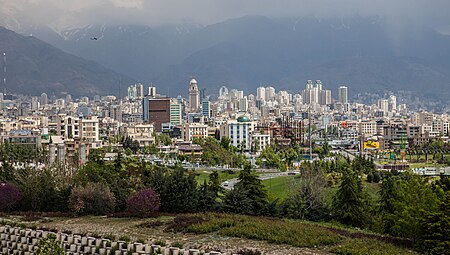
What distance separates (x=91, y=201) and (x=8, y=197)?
2.04 m

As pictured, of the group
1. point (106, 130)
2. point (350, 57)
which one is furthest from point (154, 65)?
point (106, 130)

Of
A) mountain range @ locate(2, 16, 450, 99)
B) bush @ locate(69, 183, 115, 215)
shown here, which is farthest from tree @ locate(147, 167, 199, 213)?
mountain range @ locate(2, 16, 450, 99)

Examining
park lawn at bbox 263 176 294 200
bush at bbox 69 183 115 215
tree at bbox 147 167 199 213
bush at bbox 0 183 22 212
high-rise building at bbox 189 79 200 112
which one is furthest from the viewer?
high-rise building at bbox 189 79 200 112

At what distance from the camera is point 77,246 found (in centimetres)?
1066

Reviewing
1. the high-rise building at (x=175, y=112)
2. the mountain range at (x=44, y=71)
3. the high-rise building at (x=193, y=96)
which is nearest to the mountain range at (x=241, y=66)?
the mountain range at (x=44, y=71)

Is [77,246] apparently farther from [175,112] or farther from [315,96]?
[315,96]

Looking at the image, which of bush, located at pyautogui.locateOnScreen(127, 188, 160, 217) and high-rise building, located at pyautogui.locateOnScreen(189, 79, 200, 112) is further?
high-rise building, located at pyautogui.locateOnScreen(189, 79, 200, 112)

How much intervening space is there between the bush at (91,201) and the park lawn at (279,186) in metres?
6.35

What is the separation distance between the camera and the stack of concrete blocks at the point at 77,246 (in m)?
9.82

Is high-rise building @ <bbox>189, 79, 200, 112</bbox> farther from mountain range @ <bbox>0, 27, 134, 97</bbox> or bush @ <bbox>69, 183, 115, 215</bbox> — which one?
bush @ <bbox>69, 183, 115, 215</bbox>

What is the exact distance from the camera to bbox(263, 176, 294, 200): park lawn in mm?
20891

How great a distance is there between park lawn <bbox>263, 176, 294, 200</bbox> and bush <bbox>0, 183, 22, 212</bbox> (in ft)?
24.0

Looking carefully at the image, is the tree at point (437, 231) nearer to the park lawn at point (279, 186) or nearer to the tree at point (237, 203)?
the tree at point (237, 203)

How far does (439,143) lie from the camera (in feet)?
146
